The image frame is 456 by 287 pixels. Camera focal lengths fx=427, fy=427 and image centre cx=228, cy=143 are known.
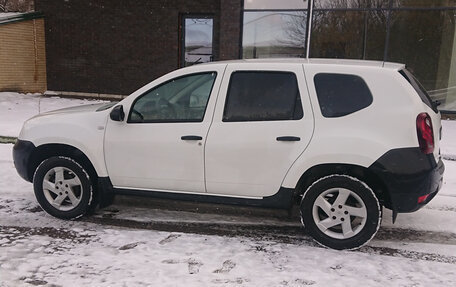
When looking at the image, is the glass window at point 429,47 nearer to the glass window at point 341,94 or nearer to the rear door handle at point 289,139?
the glass window at point 341,94

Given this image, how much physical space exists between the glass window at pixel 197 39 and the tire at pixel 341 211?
11.1m

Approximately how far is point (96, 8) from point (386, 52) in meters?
9.87

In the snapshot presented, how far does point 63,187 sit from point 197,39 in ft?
35.2

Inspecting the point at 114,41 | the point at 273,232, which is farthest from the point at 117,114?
the point at 114,41

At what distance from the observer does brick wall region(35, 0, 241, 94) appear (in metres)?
14.4

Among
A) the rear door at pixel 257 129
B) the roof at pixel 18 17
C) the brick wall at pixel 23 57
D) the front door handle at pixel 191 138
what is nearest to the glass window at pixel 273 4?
the roof at pixel 18 17

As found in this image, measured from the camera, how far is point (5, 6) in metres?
32.8

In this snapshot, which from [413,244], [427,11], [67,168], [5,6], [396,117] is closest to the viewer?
[396,117]

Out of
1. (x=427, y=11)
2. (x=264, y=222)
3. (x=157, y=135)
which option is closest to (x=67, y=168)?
(x=157, y=135)

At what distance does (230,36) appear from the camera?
13523 mm

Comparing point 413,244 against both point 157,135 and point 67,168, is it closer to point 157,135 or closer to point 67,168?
point 157,135

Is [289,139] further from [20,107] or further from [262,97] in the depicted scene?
[20,107]

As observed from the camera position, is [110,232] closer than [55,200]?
Yes

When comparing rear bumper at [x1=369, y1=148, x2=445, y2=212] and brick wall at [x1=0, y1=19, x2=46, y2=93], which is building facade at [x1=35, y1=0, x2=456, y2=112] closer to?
brick wall at [x1=0, y1=19, x2=46, y2=93]
